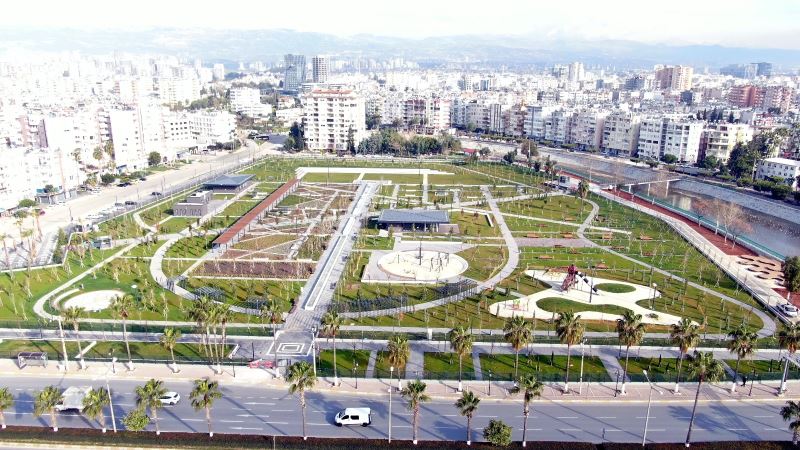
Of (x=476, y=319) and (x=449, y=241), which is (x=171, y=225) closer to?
(x=449, y=241)

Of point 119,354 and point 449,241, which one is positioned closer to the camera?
point 119,354

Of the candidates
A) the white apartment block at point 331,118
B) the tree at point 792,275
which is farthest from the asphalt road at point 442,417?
the white apartment block at point 331,118

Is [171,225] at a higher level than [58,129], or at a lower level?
lower

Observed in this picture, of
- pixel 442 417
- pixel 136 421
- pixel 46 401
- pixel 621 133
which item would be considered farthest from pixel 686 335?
pixel 621 133

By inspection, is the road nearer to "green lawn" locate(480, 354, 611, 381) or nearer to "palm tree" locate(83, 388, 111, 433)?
"palm tree" locate(83, 388, 111, 433)

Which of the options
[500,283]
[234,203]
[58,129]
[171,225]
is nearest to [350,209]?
[234,203]

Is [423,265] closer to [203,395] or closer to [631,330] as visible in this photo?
[631,330]
